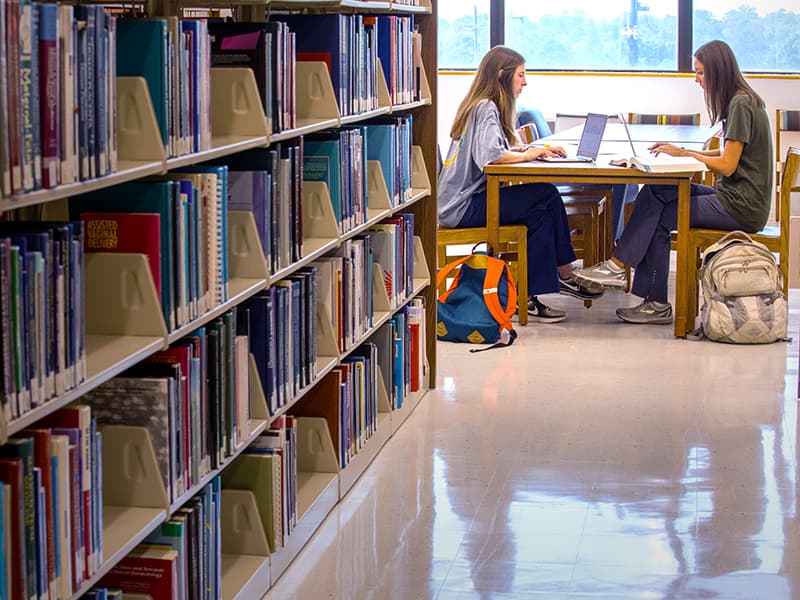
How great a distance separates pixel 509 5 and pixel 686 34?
1.37m

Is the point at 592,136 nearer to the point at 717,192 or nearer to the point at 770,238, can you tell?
the point at 717,192

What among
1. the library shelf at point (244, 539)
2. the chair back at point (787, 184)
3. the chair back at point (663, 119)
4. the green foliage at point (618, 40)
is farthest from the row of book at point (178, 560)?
the green foliage at point (618, 40)

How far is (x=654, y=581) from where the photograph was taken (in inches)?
118

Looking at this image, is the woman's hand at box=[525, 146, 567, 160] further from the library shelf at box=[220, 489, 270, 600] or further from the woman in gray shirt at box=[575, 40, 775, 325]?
the library shelf at box=[220, 489, 270, 600]

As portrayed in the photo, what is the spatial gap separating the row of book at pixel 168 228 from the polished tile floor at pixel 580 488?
0.84 meters

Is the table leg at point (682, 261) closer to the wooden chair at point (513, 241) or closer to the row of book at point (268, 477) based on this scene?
the wooden chair at point (513, 241)

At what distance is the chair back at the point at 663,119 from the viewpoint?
905cm

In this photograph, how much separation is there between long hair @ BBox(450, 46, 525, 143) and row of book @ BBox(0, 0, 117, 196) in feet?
12.4

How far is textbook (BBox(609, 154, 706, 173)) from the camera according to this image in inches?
216

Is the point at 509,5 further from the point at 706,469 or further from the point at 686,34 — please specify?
the point at 706,469

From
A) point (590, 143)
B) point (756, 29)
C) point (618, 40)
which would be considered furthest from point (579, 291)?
point (756, 29)

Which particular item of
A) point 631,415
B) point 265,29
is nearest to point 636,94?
point 631,415

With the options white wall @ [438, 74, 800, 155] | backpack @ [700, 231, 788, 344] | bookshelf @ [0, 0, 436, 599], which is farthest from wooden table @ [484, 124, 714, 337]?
white wall @ [438, 74, 800, 155]

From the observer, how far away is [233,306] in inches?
106
